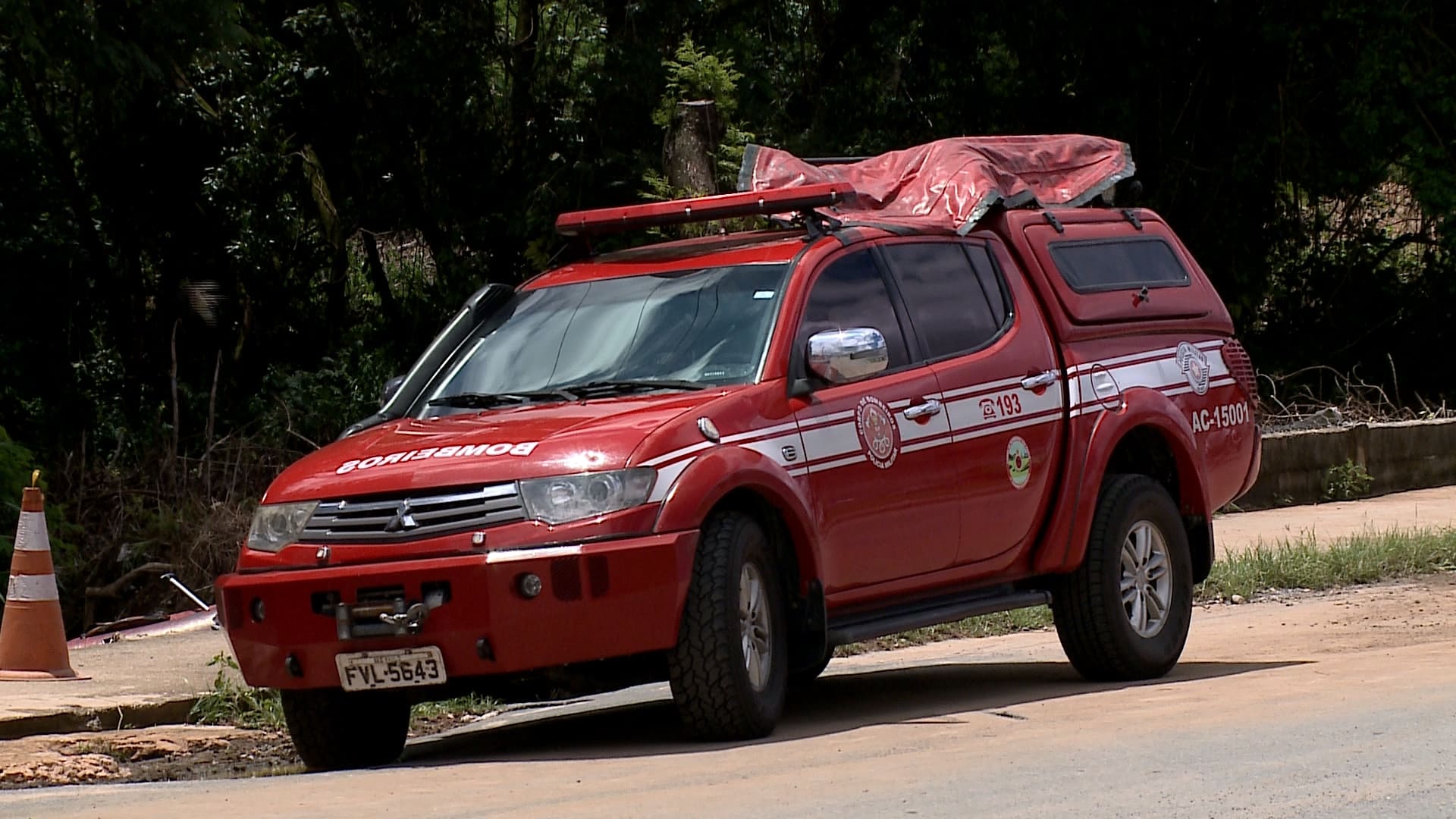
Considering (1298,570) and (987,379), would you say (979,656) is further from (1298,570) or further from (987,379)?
(1298,570)

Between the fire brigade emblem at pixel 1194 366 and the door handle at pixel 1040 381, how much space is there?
941 millimetres

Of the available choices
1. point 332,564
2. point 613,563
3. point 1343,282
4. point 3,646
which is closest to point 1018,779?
point 613,563

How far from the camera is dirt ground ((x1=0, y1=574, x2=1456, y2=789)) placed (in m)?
7.55

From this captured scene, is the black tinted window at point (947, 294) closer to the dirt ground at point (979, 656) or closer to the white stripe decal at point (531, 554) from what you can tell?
the dirt ground at point (979, 656)

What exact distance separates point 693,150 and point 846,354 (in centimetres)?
769

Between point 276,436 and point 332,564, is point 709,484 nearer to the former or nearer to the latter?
point 332,564

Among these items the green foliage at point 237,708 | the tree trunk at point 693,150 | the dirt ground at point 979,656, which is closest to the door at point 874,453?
the dirt ground at point 979,656

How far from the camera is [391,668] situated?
22.0ft

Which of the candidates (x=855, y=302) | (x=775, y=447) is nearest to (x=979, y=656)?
(x=855, y=302)

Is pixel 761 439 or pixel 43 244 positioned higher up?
pixel 43 244

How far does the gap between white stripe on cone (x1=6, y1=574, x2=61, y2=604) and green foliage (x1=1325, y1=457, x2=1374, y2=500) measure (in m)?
10.7

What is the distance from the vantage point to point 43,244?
20875 mm

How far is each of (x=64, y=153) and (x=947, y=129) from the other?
949 cm

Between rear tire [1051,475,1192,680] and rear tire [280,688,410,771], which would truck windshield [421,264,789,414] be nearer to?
rear tire [280,688,410,771]
